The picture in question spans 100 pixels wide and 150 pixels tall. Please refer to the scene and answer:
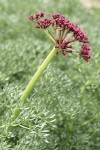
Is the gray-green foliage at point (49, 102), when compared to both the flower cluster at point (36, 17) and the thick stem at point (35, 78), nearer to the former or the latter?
the thick stem at point (35, 78)

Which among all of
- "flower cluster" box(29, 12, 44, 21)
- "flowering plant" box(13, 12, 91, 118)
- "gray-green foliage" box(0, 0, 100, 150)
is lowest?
"gray-green foliage" box(0, 0, 100, 150)

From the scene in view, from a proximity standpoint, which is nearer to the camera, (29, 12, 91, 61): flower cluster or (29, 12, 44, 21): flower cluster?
(29, 12, 91, 61): flower cluster

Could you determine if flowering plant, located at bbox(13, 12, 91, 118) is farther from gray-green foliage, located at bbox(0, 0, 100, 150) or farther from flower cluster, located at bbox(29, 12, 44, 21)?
gray-green foliage, located at bbox(0, 0, 100, 150)

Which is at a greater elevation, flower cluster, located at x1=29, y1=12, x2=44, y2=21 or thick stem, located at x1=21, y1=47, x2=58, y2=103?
flower cluster, located at x1=29, y1=12, x2=44, y2=21

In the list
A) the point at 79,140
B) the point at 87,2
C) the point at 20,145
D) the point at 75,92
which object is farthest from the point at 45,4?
the point at 87,2

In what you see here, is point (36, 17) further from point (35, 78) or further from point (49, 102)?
point (49, 102)

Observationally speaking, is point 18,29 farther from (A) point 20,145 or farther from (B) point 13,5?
(A) point 20,145

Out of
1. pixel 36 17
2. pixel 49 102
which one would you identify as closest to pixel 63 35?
pixel 36 17

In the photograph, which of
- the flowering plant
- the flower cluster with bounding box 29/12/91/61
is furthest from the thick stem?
the flower cluster with bounding box 29/12/91/61
